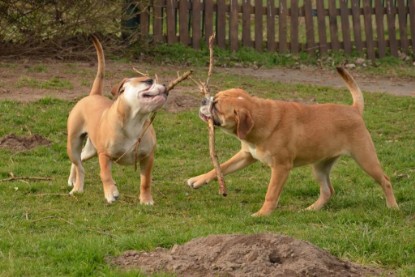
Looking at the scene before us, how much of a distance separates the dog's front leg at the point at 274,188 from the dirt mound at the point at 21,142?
4364 millimetres

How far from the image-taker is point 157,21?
2003 cm

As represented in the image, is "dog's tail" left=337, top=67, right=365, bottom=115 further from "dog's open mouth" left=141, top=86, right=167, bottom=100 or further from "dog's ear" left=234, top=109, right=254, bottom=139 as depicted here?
"dog's open mouth" left=141, top=86, right=167, bottom=100

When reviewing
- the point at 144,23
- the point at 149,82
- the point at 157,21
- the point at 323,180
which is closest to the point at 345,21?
the point at 157,21

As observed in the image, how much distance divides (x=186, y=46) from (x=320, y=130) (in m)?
10.9

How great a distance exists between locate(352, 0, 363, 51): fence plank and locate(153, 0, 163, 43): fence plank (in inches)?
177

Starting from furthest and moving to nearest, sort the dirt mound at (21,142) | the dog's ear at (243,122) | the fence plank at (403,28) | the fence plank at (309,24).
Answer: the fence plank at (403,28) < the fence plank at (309,24) < the dirt mound at (21,142) < the dog's ear at (243,122)

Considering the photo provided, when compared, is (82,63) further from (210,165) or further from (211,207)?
(211,207)

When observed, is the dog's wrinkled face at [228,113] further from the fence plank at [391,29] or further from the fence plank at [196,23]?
the fence plank at [391,29]

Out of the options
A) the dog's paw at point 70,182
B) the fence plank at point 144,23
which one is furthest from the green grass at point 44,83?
the dog's paw at point 70,182

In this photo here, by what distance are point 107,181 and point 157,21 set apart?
422 inches

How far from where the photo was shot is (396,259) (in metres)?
7.38

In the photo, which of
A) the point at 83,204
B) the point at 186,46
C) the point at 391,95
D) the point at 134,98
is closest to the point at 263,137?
the point at 134,98

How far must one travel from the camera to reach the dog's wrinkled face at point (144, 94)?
31.1 feet

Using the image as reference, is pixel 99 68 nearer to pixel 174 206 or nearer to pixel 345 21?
pixel 174 206
